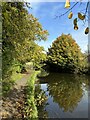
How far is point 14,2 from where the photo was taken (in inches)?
314

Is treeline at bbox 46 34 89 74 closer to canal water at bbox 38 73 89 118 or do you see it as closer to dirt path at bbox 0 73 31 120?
canal water at bbox 38 73 89 118

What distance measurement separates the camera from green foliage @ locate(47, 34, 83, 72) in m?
26.1

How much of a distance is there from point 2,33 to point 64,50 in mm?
20283

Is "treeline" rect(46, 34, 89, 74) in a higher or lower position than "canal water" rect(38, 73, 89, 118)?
higher

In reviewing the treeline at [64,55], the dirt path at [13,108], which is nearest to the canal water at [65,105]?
the dirt path at [13,108]

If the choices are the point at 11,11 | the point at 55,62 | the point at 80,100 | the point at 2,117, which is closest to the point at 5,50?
the point at 11,11

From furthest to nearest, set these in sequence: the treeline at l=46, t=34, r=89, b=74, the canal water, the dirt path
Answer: the treeline at l=46, t=34, r=89, b=74
the canal water
the dirt path

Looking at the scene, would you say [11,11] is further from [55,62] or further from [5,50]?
[55,62]

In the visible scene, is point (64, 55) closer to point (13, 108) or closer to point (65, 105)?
point (65, 105)

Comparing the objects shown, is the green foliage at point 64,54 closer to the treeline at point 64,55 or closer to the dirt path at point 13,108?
the treeline at point 64,55

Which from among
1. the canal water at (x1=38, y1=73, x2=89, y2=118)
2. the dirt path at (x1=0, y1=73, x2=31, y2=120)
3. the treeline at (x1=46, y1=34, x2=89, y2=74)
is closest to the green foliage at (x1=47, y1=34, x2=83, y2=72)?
the treeline at (x1=46, y1=34, x2=89, y2=74)

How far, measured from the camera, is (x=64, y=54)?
26844mm

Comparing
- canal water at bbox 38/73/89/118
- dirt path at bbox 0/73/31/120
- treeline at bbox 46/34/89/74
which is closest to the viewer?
dirt path at bbox 0/73/31/120

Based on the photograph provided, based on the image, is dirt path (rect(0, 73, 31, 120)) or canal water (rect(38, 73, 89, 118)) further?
canal water (rect(38, 73, 89, 118))
